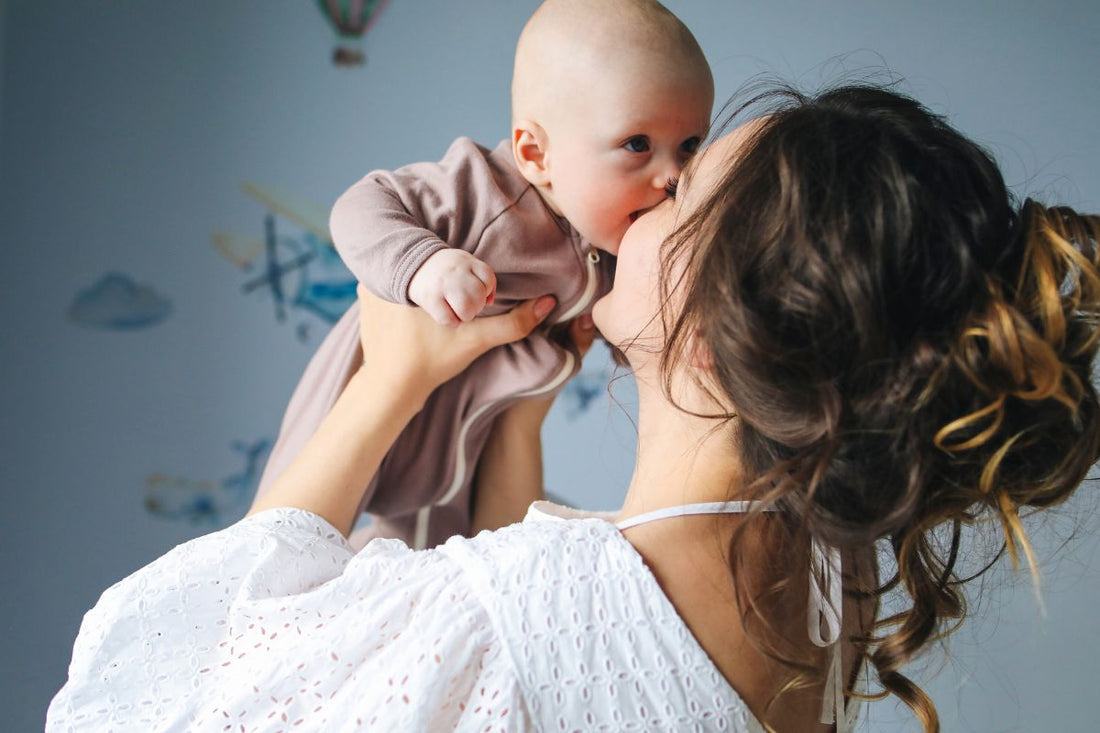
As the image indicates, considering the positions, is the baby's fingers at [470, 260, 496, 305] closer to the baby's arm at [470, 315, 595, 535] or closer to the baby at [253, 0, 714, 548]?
the baby at [253, 0, 714, 548]

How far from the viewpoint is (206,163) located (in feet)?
6.36

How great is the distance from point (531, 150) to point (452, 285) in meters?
0.23

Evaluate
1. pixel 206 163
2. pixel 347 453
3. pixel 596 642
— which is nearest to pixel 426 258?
pixel 347 453

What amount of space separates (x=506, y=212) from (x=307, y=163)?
3.22ft

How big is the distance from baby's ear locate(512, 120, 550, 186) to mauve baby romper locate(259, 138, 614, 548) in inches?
1.2

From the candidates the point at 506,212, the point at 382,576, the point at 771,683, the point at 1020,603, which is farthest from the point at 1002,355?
the point at 1020,603

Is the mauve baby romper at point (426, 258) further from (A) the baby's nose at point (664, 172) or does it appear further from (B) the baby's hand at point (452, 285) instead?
(A) the baby's nose at point (664, 172)

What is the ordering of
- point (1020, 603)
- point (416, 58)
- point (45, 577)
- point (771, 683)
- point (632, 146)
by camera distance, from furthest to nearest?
point (416, 58) → point (45, 577) → point (1020, 603) → point (632, 146) → point (771, 683)

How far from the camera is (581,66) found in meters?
1.07

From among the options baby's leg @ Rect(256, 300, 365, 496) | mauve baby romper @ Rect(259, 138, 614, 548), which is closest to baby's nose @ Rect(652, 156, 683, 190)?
mauve baby romper @ Rect(259, 138, 614, 548)

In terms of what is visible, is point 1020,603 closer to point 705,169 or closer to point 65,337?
point 705,169

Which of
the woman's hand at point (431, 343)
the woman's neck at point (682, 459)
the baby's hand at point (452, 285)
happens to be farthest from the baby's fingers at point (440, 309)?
the woman's neck at point (682, 459)

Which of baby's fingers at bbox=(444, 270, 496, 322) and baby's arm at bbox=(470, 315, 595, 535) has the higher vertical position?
baby's fingers at bbox=(444, 270, 496, 322)

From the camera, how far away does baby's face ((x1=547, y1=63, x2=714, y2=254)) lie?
1.05 metres
